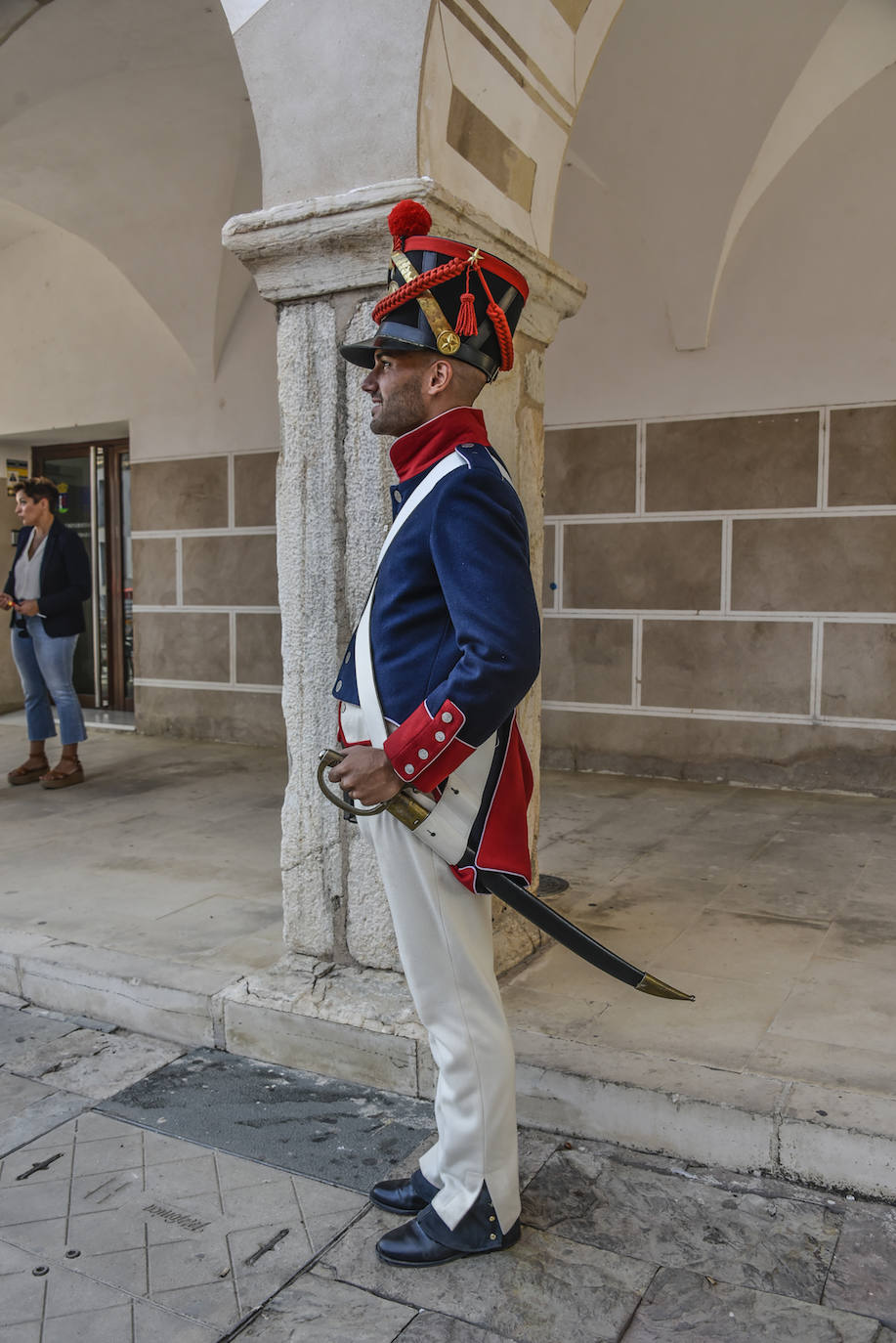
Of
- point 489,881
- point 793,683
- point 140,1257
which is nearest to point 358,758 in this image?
point 489,881

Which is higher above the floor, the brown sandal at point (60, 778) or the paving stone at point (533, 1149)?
the brown sandal at point (60, 778)

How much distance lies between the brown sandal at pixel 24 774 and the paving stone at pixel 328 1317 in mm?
4657

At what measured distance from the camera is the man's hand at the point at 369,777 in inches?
72.2

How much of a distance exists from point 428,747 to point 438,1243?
94cm

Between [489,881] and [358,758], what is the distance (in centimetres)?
32

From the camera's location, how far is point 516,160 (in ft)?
10.0

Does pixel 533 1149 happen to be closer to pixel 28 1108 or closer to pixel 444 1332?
pixel 444 1332

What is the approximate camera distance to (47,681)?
20.0 ft

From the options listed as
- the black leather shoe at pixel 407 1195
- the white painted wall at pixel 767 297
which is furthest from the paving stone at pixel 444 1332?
the white painted wall at pixel 767 297

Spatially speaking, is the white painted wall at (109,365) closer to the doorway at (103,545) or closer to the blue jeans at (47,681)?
the doorway at (103,545)

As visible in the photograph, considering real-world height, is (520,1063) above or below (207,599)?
below

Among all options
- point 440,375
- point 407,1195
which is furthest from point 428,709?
point 407,1195

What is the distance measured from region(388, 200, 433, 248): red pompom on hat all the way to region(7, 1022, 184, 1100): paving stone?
217 centimetres

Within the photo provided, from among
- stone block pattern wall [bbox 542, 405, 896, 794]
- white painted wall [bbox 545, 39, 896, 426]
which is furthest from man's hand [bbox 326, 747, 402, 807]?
white painted wall [bbox 545, 39, 896, 426]
